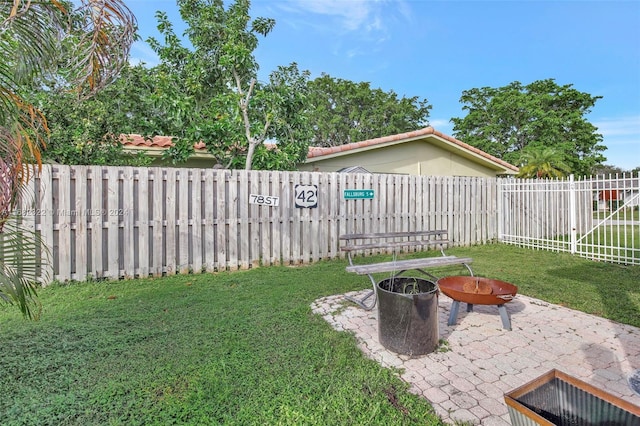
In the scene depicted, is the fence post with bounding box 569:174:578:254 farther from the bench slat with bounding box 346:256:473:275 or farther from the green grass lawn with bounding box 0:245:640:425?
the bench slat with bounding box 346:256:473:275

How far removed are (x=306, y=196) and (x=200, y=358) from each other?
452cm

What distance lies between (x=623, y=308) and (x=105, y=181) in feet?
26.2

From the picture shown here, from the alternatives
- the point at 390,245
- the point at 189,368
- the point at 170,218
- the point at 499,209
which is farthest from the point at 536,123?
the point at 189,368

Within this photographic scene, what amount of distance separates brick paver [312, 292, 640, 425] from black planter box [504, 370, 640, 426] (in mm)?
709

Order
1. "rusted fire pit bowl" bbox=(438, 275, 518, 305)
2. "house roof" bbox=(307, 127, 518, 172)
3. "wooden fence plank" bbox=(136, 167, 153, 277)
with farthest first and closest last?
"house roof" bbox=(307, 127, 518, 172) → "wooden fence plank" bbox=(136, 167, 153, 277) → "rusted fire pit bowl" bbox=(438, 275, 518, 305)

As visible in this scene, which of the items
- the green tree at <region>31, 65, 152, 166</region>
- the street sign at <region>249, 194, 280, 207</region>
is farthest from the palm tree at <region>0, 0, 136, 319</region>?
the green tree at <region>31, 65, 152, 166</region>

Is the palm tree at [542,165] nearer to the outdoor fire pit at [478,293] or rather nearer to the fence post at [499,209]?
the fence post at [499,209]

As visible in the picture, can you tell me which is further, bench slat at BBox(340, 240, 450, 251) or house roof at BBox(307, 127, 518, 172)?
house roof at BBox(307, 127, 518, 172)

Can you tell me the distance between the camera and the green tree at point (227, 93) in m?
7.37

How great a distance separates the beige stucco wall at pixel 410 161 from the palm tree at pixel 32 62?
792cm

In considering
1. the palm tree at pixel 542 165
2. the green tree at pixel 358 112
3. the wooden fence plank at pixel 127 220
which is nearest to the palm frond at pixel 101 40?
the wooden fence plank at pixel 127 220

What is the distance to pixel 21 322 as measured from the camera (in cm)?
374

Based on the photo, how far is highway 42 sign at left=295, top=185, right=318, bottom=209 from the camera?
6.98 metres

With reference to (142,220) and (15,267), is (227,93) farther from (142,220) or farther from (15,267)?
(15,267)
